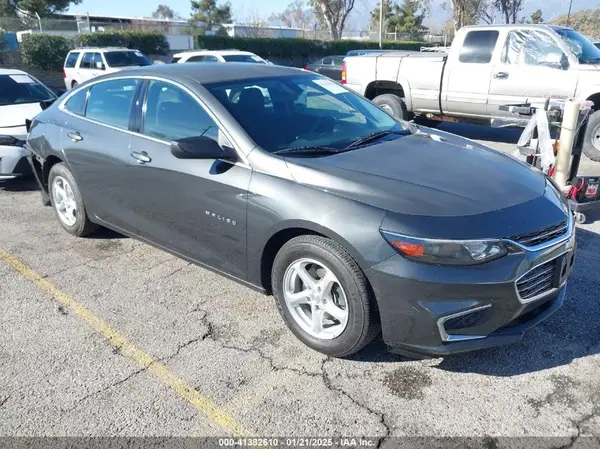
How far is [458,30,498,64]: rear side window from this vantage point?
8.59 meters

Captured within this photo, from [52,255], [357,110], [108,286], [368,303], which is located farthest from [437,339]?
[52,255]

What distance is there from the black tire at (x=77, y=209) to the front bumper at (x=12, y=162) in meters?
1.70

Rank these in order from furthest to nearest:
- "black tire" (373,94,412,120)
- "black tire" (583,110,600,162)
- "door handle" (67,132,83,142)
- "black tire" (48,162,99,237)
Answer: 1. "black tire" (373,94,412,120)
2. "black tire" (583,110,600,162)
3. "black tire" (48,162,99,237)
4. "door handle" (67,132,83,142)

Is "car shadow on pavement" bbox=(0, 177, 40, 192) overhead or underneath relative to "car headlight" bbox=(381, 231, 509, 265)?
underneath

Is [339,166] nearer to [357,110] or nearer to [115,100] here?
[357,110]

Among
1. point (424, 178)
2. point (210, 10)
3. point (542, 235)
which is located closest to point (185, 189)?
point (424, 178)

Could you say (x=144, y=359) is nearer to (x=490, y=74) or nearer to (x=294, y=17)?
(x=490, y=74)

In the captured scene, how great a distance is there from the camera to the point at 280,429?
260 cm

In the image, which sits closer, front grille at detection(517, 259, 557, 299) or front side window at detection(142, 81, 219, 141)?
front grille at detection(517, 259, 557, 299)

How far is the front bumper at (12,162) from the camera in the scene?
6.45 metres

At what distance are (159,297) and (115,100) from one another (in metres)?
1.73

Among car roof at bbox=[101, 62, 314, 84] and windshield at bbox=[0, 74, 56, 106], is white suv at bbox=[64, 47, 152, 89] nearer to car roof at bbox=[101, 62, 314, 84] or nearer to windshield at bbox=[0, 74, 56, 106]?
windshield at bbox=[0, 74, 56, 106]

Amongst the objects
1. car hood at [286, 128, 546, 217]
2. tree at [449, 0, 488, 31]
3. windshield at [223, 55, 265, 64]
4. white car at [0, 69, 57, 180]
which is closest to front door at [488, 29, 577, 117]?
car hood at [286, 128, 546, 217]

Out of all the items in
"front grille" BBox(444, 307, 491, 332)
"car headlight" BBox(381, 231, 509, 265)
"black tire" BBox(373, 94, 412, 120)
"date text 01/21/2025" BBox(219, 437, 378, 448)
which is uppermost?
"black tire" BBox(373, 94, 412, 120)
